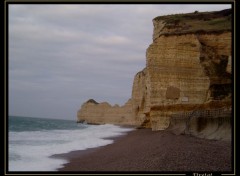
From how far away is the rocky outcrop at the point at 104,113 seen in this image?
6425 cm

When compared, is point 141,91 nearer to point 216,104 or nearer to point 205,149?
point 216,104

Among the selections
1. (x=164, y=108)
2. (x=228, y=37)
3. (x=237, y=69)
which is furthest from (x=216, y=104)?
(x=237, y=69)

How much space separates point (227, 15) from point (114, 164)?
20.9m

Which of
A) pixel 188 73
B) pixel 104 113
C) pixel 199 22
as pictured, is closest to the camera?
pixel 188 73

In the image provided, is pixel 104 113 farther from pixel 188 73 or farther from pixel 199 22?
pixel 188 73

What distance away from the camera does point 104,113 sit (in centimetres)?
7325

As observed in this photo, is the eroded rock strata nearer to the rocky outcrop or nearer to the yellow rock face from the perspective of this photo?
the yellow rock face

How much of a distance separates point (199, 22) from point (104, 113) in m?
47.7

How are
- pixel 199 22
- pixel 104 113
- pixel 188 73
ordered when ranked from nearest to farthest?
pixel 188 73 < pixel 199 22 < pixel 104 113

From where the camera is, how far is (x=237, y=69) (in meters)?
6.82

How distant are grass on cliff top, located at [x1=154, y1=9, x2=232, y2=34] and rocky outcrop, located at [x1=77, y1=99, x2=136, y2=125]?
31548 millimetres

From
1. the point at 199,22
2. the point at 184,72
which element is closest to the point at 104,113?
the point at 199,22

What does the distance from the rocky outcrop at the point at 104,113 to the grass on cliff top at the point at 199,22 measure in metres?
31.5

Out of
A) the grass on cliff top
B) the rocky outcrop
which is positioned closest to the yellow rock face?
the grass on cliff top
